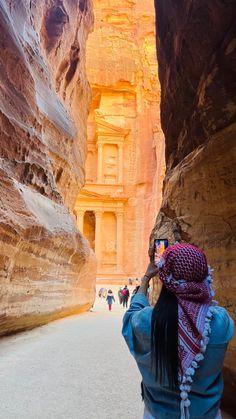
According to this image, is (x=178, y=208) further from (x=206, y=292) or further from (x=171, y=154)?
(x=206, y=292)

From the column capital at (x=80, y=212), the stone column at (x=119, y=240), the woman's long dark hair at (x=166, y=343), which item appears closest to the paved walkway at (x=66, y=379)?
the woman's long dark hair at (x=166, y=343)

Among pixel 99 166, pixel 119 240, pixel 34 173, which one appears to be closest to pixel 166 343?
pixel 34 173

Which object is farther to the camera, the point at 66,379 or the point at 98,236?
the point at 98,236

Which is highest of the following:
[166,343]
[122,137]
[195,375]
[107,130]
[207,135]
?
[107,130]

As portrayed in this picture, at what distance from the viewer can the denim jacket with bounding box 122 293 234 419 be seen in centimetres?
167

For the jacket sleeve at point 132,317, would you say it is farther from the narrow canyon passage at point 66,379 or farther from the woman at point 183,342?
the narrow canyon passage at point 66,379

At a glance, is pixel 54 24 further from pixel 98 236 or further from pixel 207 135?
pixel 98 236

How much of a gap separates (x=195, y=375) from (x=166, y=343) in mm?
191

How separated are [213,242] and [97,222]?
40012 mm

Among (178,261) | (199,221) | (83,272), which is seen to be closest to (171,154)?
(199,221)

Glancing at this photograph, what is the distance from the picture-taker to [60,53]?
43.3 feet

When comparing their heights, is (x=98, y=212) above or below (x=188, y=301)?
above

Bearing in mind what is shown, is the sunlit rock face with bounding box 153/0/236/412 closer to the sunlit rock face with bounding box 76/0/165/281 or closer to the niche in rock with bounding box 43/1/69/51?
the niche in rock with bounding box 43/1/69/51

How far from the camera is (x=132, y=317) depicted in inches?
72.7
